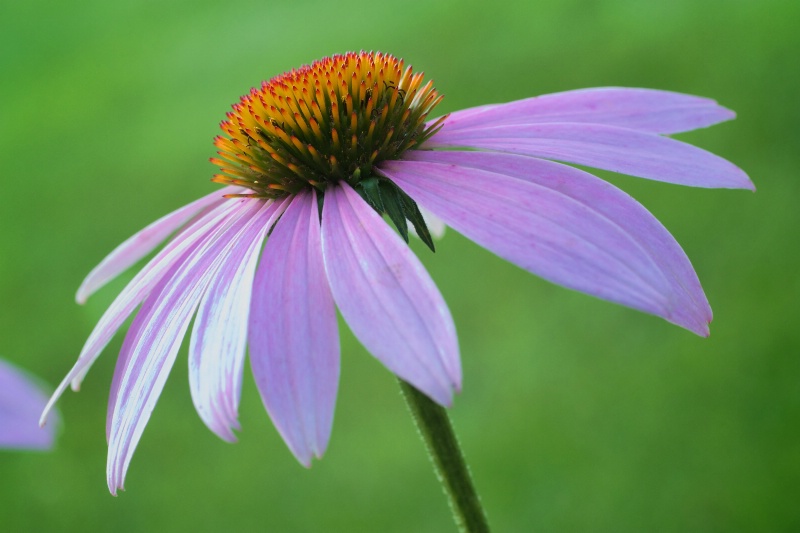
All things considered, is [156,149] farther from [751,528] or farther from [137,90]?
[751,528]

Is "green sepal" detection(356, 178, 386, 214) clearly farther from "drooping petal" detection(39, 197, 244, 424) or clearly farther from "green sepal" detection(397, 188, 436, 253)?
"drooping petal" detection(39, 197, 244, 424)

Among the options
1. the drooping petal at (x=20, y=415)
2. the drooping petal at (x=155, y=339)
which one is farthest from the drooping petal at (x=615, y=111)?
the drooping petal at (x=20, y=415)

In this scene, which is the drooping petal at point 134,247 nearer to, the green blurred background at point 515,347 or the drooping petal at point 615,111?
the drooping petal at point 615,111

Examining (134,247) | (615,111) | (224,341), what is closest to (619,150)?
(615,111)

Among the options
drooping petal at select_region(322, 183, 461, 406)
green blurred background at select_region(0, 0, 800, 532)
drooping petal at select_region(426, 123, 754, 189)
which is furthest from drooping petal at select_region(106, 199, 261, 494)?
green blurred background at select_region(0, 0, 800, 532)

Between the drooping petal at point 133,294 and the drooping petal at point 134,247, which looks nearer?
the drooping petal at point 133,294
